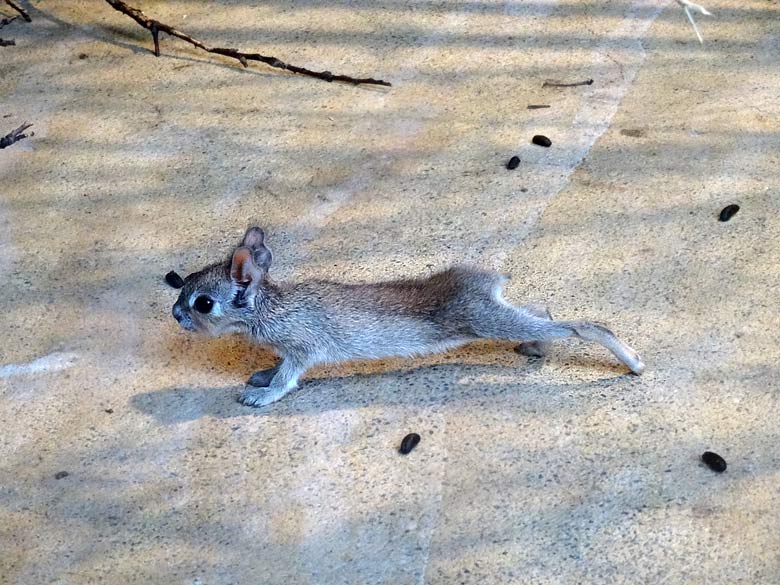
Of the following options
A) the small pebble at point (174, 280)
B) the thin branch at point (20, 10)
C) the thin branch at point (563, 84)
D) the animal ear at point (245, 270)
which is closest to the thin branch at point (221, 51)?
the thin branch at point (20, 10)

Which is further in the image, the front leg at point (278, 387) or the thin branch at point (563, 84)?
the thin branch at point (563, 84)

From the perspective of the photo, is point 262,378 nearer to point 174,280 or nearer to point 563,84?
point 174,280

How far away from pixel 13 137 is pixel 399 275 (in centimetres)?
197

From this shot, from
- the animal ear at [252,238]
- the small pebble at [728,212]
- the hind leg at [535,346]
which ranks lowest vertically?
the hind leg at [535,346]

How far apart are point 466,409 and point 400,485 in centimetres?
37

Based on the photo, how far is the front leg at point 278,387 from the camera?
130 inches

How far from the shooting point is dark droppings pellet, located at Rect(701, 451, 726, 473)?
293 cm

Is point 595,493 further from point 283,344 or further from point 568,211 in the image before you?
point 568,211

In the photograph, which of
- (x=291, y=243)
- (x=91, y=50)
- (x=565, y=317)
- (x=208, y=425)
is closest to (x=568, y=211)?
(x=565, y=317)

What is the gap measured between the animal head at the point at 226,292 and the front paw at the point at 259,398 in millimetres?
240

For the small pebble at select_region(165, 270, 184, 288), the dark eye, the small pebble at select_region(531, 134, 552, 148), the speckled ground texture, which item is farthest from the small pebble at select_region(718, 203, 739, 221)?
the small pebble at select_region(165, 270, 184, 288)

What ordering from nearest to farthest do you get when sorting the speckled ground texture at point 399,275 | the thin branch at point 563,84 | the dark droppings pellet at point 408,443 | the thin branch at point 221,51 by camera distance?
the speckled ground texture at point 399,275
the dark droppings pellet at point 408,443
the thin branch at point 563,84
the thin branch at point 221,51

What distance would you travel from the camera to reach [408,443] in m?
3.09

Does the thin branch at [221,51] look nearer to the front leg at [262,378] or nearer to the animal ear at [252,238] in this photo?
the animal ear at [252,238]
